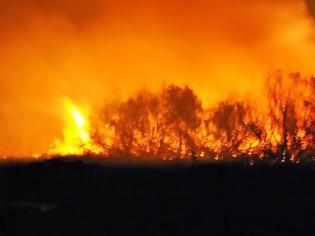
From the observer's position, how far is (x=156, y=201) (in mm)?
39906

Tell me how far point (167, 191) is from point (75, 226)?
25.1 ft

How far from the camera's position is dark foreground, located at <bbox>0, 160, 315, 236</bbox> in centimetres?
3641

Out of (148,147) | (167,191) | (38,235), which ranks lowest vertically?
(38,235)

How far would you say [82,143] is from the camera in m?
76.4

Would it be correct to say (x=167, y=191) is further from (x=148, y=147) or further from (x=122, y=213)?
(x=148, y=147)

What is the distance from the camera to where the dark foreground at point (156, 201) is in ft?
119

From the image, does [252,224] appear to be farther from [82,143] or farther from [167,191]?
[82,143]

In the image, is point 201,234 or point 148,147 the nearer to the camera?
point 201,234

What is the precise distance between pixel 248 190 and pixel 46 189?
43.1 ft

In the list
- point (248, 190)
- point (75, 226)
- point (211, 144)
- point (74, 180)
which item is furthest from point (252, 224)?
point (211, 144)

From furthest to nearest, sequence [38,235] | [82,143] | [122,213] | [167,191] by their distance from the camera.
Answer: [82,143] < [167,191] < [122,213] < [38,235]

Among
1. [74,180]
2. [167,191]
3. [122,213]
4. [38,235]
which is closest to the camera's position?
[38,235]

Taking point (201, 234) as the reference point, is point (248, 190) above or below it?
above

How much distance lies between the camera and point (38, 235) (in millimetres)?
35281
